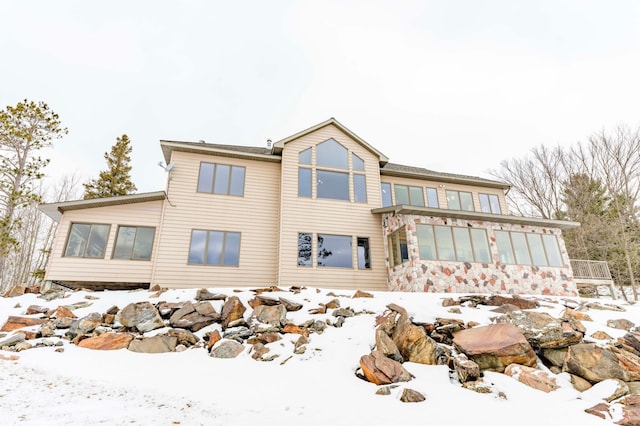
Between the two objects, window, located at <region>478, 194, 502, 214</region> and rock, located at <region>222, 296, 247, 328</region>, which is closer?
rock, located at <region>222, 296, 247, 328</region>

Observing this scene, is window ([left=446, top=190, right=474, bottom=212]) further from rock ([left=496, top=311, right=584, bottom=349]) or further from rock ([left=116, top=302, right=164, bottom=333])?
rock ([left=116, top=302, right=164, bottom=333])

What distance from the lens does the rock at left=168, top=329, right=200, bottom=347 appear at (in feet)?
20.3

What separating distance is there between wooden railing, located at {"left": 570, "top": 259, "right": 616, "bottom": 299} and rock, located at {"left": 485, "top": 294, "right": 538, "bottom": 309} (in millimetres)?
9851

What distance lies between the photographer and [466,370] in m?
4.53

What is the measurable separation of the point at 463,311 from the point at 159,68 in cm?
6619

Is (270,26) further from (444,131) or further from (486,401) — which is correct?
(486,401)

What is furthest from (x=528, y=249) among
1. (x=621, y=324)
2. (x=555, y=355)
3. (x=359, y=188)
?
(x=555, y=355)

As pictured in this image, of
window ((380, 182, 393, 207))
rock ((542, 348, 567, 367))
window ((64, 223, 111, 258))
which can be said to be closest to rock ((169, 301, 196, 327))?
window ((64, 223, 111, 258))

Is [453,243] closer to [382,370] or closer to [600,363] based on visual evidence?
[600,363]

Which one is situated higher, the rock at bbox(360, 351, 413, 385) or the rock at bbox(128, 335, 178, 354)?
the rock at bbox(128, 335, 178, 354)

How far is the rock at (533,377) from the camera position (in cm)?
428

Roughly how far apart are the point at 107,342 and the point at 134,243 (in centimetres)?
596

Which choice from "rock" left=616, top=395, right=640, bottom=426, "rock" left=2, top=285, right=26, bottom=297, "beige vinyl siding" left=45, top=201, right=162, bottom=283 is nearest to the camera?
"rock" left=616, top=395, right=640, bottom=426

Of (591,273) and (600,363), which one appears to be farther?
(591,273)
